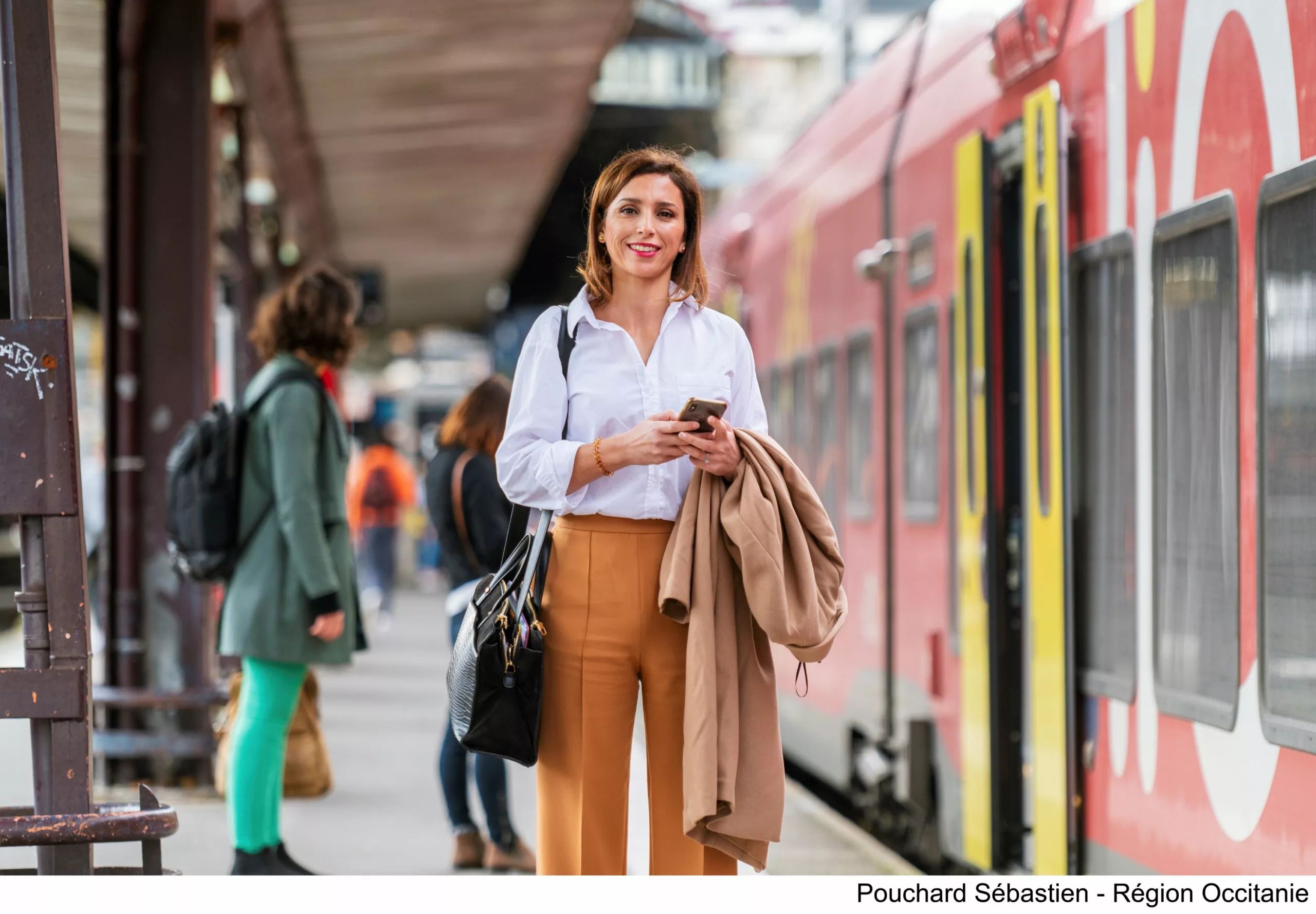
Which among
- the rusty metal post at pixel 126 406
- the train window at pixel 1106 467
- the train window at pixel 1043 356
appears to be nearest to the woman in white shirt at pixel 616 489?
the train window at pixel 1106 467

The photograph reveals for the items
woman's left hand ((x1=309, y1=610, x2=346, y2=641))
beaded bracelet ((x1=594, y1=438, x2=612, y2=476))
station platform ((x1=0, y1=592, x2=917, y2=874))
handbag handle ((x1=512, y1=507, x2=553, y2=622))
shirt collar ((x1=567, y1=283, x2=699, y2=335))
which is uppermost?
shirt collar ((x1=567, y1=283, x2=699, y2=335))

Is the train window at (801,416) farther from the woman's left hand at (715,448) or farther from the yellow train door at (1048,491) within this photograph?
the woman's left hand at (715,448)

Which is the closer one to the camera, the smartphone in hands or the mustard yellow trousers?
the smartphone in hands

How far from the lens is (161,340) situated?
23.2ft

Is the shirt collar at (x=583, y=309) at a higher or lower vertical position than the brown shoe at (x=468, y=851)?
higher

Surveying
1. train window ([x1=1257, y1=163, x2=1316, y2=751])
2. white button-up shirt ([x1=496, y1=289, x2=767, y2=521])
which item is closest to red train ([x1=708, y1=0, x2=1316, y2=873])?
train window ([x1=1257, y1=163, x2=1316, y2=751])

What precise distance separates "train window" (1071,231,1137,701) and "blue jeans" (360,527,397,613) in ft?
43.1

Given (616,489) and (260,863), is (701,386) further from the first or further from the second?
(260,863)

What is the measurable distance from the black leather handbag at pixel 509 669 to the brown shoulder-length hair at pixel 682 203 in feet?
1.48

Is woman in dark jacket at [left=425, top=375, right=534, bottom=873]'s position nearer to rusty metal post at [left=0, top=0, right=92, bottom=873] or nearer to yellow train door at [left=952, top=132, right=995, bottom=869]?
yellow train door at [left=952, top=132, right=995, bottom=869]

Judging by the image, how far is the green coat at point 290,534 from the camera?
4613 millimetres

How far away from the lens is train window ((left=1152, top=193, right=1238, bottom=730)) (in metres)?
3.70

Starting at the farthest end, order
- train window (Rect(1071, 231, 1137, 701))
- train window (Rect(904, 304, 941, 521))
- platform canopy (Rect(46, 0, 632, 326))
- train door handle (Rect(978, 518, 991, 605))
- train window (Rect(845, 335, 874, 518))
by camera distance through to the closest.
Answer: platform canopy (Rect(46, 0, 632, 326)) → train window (Rect(845, 335, 874, 518)) → train window (Rect(904, 304, 941, 521)) → train door handle (Rect(978, 518, 991, 605)) → train window (Rect(1071, 231, 1137, 701))

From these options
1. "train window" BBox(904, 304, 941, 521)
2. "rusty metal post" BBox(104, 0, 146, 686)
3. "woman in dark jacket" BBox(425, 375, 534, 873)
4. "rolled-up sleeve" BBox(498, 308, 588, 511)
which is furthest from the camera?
"rusty metal post" BBox(104, 0, 146, 686)
